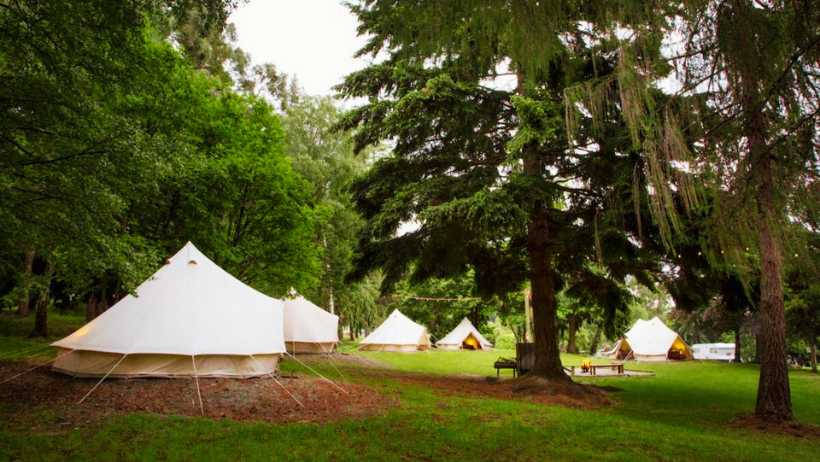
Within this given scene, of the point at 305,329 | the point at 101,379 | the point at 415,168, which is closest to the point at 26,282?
the point at 101,379

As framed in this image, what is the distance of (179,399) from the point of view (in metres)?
7.86

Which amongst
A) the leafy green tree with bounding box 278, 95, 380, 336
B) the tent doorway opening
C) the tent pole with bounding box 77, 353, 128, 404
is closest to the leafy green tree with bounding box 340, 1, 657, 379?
the tent pole with bounding box 77, 353, 128, 404

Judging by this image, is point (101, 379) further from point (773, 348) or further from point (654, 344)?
point (654, 344)

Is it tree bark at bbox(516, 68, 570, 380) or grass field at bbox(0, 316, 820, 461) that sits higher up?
tree bark at bbox(516, 68, 570, 380)

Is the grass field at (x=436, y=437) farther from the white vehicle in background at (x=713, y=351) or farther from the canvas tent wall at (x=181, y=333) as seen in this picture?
the white vehicle in background at (x=713, y=351)

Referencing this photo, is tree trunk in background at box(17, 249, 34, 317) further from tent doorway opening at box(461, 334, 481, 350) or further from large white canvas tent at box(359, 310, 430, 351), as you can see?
tent doorway opening at box(461, 334, 481, 350)

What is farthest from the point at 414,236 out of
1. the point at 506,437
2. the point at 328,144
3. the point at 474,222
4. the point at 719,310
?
the point at 719,310

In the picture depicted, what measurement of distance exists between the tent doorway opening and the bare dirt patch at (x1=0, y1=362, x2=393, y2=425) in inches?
914

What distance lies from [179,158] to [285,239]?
23.9 feet

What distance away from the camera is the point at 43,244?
7070mm

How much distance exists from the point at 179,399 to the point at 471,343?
2602cm

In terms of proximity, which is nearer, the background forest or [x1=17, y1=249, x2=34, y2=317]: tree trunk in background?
the background forest

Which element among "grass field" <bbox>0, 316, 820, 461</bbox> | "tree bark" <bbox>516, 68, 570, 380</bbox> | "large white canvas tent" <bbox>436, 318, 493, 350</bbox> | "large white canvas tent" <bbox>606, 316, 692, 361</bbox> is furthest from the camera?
"large white canvas tent" <bbox>436, 318, 493, 350</bbox>

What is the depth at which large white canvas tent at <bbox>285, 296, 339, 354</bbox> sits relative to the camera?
805 inches
